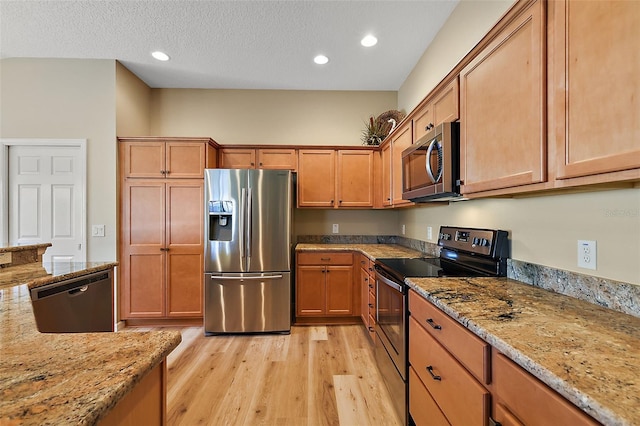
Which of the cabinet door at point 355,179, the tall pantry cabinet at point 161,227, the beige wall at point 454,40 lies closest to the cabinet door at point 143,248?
the tall pantry cabinet at point 161,227

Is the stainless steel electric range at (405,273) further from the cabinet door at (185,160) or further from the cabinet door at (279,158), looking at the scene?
the cabinet door at (185,160)

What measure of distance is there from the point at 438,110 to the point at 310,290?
7.48 feet

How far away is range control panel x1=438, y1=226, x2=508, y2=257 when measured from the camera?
1.69 m

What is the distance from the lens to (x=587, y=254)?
1193mm

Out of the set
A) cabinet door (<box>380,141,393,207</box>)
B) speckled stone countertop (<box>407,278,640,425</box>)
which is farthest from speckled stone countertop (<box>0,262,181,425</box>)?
cabinet door (<box>380,141,393,207</box>)

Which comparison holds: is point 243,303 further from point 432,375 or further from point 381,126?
point 381,126

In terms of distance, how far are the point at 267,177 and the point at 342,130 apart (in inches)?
54.9

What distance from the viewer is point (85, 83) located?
10.1 feet

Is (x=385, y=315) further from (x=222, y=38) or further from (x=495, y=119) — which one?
(x=222, y=38)

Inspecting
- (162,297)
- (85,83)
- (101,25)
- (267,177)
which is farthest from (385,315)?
(85,83)

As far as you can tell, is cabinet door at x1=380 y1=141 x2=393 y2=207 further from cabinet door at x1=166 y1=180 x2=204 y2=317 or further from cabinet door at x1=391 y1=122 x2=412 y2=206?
cabinet door at x1=166 y1=180 x2=204 y2=317

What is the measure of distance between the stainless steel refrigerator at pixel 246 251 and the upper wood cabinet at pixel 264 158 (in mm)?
491

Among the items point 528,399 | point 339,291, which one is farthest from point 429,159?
point 339,291

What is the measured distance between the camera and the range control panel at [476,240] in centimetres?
169
